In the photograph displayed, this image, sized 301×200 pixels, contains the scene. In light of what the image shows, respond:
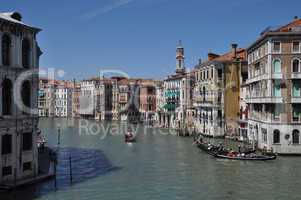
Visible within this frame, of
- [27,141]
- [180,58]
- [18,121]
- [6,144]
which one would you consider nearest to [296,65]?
[27,141]

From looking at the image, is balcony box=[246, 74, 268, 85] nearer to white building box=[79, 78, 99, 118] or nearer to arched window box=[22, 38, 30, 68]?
arched window box=[22, 38, 30, 68]

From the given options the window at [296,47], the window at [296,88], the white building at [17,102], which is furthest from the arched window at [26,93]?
A: the window at [296,47]

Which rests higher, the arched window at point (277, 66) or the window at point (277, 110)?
the arched window at point (277, 66)

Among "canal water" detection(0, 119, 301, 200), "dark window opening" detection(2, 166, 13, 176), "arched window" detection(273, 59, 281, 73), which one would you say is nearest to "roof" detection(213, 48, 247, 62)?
"arched window" detection(273, 59, 281, 73)

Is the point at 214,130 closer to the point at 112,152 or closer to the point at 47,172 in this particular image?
the point at 112,152

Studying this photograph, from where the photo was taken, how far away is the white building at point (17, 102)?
15.4 meters

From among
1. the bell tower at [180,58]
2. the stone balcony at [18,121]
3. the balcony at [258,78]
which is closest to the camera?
the stone balcony at [18,121]

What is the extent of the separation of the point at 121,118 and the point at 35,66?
2281 inches

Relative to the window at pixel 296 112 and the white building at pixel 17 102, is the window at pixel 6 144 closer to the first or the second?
the white building at pixel 17 102

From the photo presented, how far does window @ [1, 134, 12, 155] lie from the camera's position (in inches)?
A: 606

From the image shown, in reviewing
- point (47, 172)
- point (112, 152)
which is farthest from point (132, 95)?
point (47, 172)

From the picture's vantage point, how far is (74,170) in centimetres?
2134

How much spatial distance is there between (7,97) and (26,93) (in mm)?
1159

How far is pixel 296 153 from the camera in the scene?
82.9 feet
